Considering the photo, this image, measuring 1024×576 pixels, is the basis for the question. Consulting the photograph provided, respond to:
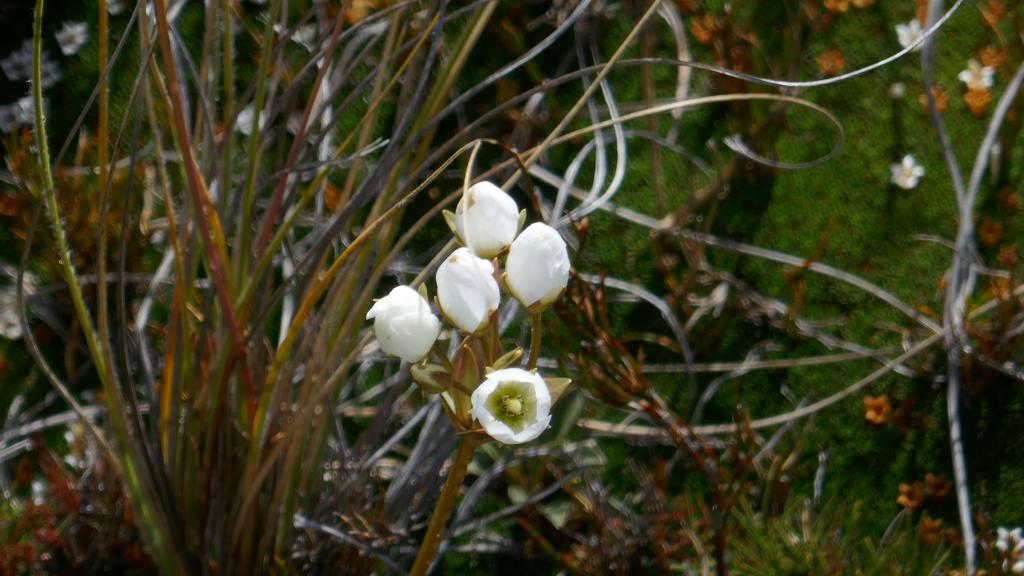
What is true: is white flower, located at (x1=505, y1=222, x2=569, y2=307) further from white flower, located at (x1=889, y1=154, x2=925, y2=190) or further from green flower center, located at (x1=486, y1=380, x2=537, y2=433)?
white flower, located at (x1=889, y1=154, x2=925, y2=190)

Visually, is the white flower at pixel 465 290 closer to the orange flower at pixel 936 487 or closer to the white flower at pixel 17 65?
the orange flower at pixel 936 487

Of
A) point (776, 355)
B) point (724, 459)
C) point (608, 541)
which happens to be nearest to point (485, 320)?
point (608, 541)

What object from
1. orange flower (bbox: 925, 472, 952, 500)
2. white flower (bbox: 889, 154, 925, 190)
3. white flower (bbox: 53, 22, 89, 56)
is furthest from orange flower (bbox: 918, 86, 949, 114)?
white flower (bbox: 53, 22, 89, 56)

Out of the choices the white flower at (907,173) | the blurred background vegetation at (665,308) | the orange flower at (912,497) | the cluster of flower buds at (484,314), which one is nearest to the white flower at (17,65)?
the blurred background vegetation at (665,308)

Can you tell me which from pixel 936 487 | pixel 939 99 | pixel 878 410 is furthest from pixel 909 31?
pixel 936 487

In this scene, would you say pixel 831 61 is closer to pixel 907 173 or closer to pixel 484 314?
pixel 907 173

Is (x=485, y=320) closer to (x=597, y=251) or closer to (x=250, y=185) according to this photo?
(x=250, y=185)
